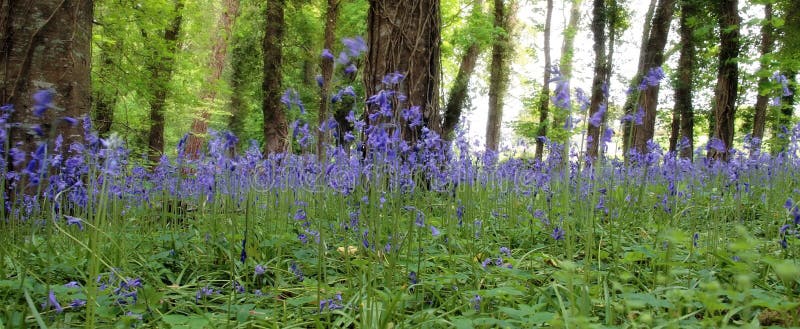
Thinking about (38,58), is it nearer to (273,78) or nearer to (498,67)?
A: (273,78)

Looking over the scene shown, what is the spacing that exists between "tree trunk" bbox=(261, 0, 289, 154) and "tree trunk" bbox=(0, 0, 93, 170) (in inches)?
301

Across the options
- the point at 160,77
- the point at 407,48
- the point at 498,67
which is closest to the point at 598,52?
the point at 498,67

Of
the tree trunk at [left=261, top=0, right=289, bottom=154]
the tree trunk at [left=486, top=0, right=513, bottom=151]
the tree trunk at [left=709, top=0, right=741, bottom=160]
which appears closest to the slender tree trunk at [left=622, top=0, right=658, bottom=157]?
the tree trunk at [left=709, top=0, right=741, bottom=160]

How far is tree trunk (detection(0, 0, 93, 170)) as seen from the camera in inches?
140

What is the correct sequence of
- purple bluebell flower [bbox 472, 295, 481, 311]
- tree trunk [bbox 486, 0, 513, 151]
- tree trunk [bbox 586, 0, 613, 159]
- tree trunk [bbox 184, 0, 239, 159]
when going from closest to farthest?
purple bluebell flower [bbox 472, 295, 481, 311]
tree trunk [bbox 586, 0, 613, 159]
tree trunk [bbox 184, 0, 239, 159]
tree trunk [bbox 486, 0, 513, 151]

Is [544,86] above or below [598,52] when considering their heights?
below

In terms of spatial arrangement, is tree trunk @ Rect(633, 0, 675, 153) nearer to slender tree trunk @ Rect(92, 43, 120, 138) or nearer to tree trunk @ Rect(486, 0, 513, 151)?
tree trunk @ Rect(486, 0, 513, 151)

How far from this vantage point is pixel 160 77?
29.3ft

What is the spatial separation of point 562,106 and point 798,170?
266 inches

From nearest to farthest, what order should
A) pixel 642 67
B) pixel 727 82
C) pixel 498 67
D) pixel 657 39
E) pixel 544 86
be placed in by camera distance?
pixel 727 82, pixel 657 39, pixel 642 67, pixel 498 67, pixel 544 86

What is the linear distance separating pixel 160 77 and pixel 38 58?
224 inches

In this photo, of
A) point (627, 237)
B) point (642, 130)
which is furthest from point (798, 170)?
point (627, 237)

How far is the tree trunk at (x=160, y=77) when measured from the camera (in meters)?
8.39

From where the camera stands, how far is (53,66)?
3.69 metres
